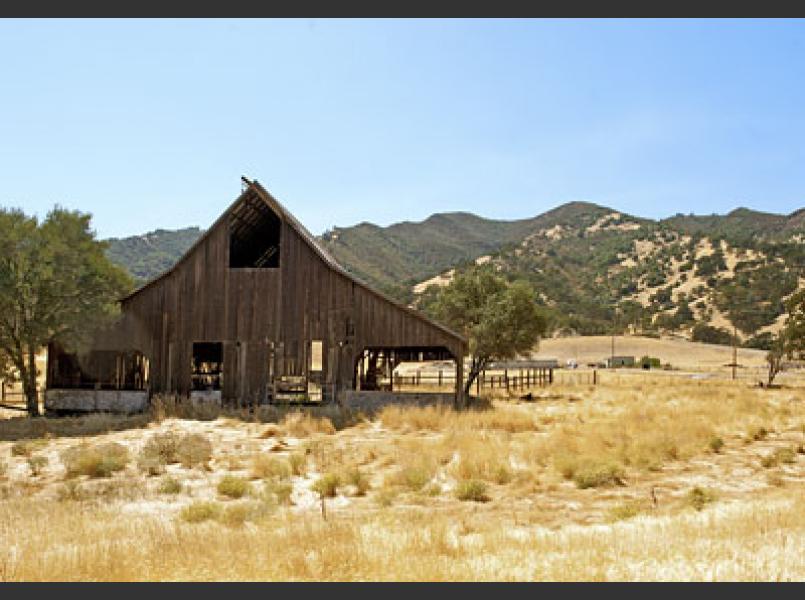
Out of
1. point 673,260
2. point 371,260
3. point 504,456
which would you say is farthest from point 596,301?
point 504,456

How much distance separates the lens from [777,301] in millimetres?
93312

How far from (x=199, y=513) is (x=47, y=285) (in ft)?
56.0

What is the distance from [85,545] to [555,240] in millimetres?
168757

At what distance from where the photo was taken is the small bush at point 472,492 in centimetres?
1277

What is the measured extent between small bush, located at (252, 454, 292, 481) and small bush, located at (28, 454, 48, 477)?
4895 mm

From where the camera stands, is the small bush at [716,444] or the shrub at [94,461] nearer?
the shrub at [94,461]

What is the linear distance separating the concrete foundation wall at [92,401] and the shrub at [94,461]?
10662 mm

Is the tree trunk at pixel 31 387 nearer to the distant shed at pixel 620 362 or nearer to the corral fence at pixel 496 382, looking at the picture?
the corral fence at pixel 496 382

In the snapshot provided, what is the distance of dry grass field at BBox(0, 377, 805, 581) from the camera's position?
7.32m

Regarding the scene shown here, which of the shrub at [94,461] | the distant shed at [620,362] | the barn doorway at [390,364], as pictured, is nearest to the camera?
the shrub at [94,461]

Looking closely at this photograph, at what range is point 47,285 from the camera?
24.3 meters

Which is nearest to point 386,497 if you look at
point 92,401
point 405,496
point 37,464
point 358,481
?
point 405,496

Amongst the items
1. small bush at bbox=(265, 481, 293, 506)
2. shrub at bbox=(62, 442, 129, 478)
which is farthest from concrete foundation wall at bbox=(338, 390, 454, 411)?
small bush at bbox=(265, 481, 293, 506)

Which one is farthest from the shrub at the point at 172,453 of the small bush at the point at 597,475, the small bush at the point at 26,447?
the small bush at the point at 597,475
